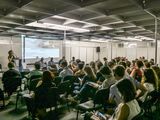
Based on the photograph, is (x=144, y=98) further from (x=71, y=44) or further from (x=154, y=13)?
(x=71, y=44)

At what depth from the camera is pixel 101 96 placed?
3924 millimetres

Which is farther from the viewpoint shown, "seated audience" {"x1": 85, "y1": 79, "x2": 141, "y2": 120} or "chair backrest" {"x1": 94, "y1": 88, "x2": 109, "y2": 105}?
"chair backrest" {"x1": 94, "y1": 88, "x2": 109, "y2": 105}

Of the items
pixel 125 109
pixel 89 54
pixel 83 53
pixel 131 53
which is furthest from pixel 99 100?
pixel 131 53

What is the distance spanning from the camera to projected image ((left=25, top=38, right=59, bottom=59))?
13.6m

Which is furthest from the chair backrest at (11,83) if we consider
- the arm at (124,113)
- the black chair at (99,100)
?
the arm at (124,113)

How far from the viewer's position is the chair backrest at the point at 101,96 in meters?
3.89

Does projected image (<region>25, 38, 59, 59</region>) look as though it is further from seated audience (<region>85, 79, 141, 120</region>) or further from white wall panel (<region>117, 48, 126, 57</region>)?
seated audience (<region>85, 79, 141, 120</region>)

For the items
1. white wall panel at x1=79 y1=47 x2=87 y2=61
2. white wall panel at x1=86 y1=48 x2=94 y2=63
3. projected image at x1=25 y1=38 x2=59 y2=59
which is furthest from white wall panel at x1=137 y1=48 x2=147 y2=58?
projected image at x1=25 y1=38 x2=59 y2=59

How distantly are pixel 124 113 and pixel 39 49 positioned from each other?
42.5 feet

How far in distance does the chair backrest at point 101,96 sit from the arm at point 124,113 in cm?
156

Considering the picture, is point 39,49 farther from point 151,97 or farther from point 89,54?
point 151,97

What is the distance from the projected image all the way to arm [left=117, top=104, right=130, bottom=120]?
11939 mm

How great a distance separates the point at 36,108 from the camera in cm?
430

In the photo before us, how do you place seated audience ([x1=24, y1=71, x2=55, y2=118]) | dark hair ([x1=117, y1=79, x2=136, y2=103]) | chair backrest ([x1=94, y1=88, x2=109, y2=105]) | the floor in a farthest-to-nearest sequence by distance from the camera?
the floor
seated audience ([x1=24, y1=71, x2=55, y2=118])
chair backrest ([x1=94, y1=88, x2=109, y2=105])
dark hair ([x1=117, y1=79, x2=136, y2=103])
